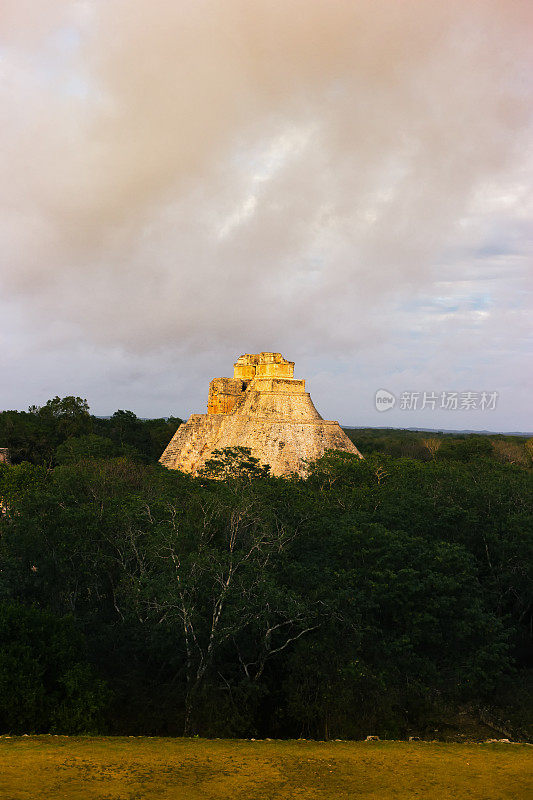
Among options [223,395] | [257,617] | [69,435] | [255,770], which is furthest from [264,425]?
[255,770]

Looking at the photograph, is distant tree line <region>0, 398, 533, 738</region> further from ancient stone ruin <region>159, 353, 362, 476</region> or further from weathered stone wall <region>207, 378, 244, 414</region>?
weathered stone wall <region>207, 378, 244, 414</region>

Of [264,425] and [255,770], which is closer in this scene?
[255,770]

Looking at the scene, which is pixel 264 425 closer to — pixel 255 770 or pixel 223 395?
pixel 223 395

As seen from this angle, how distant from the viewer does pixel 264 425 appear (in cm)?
3203

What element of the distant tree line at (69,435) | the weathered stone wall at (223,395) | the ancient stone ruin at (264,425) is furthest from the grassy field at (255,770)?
the weathered stone wall at (223,395)

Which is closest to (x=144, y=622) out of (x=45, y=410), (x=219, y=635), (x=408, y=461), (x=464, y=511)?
(x=219, y=635)

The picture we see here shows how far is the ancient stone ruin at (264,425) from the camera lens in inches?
1223

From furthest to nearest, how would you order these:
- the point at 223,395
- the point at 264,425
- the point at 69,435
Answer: the point at 69,435 < the point at 223,395 < the point at 264,425

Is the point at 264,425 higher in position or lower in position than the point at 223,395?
lower

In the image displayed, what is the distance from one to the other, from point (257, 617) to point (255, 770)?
3315 mm

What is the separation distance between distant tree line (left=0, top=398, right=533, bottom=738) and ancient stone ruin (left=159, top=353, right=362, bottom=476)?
512 inches

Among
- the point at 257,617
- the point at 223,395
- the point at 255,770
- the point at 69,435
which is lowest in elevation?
the point at 255,770

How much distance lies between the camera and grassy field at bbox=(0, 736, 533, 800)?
7723mm

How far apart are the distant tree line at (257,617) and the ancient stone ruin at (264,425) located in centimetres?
1301
